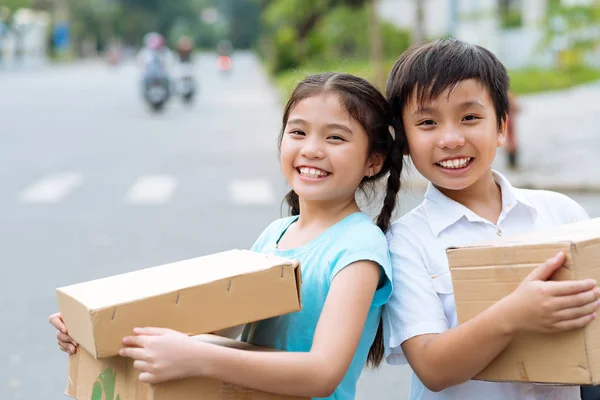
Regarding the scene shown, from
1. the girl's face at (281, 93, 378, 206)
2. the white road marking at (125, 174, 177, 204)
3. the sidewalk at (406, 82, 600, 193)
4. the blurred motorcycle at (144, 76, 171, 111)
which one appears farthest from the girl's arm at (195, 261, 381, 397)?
the blurred motorcycle at (144, 76, 171, 111)

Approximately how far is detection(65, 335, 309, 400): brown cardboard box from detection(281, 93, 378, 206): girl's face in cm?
40

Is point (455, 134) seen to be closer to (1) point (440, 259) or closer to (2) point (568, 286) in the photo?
(1) point (440, 259)

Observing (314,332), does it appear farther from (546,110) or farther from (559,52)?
(559,52)

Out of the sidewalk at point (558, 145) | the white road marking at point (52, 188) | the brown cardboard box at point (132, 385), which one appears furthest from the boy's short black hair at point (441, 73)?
the white road marking at point (52, 188)

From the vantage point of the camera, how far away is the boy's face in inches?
82.6

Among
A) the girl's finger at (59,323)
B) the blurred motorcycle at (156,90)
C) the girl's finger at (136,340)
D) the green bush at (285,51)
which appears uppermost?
the girl's finger at (136,340)

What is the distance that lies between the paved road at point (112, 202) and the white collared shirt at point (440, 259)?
691 mm

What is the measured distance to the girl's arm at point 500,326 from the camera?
68.9 inches

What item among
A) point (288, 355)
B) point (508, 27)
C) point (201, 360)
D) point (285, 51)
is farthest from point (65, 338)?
point (285, 51)

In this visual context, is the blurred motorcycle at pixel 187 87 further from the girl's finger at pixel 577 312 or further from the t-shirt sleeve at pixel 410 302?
the girl's finger at pixel 577 312

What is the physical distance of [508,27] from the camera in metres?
26.7

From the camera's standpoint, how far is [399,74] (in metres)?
2.19

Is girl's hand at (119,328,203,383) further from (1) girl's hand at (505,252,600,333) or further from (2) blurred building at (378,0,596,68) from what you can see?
(2) blurred building at (378,0,596,68)

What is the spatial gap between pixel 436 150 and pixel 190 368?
74 cm
